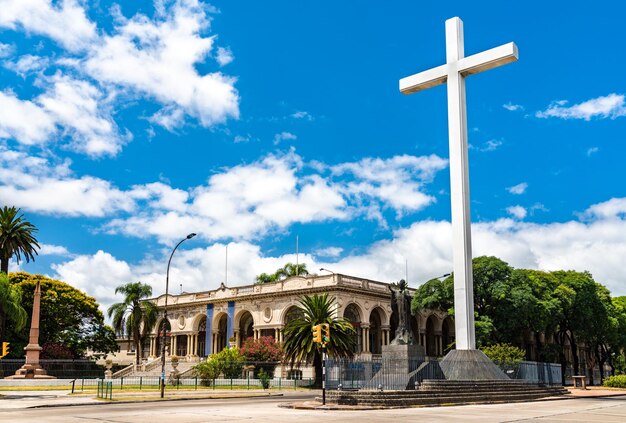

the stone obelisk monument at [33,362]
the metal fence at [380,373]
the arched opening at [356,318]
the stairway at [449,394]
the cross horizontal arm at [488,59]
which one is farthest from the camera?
the arched opening at [356,318]

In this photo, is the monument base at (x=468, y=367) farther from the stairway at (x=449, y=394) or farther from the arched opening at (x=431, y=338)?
the arched opening at (x=431, y=338)

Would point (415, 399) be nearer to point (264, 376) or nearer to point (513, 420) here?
point (513, 420)

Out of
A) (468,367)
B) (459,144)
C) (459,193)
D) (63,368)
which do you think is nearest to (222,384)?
(63,368)

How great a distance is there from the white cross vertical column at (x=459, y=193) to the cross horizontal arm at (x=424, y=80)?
467mm

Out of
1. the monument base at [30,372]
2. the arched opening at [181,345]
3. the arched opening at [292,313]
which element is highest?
the arched opening at [292,313]

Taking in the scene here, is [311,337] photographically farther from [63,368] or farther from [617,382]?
[617,382]

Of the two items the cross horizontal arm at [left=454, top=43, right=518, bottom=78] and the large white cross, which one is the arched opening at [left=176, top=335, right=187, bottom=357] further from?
the cross horizontal arm at [left=454, top=43, right=518, bottom=78]

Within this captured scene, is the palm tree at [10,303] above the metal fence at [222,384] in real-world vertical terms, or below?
above

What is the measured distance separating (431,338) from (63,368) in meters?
39.1

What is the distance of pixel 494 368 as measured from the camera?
3073 centimetres

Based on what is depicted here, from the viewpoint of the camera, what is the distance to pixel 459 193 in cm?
3241

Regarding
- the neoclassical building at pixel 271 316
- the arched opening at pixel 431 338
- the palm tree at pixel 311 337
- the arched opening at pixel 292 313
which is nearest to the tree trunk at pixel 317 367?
the palm tree at pixel 311 337

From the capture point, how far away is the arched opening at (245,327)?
233 ft

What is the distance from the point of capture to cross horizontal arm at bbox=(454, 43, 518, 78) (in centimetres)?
3028
